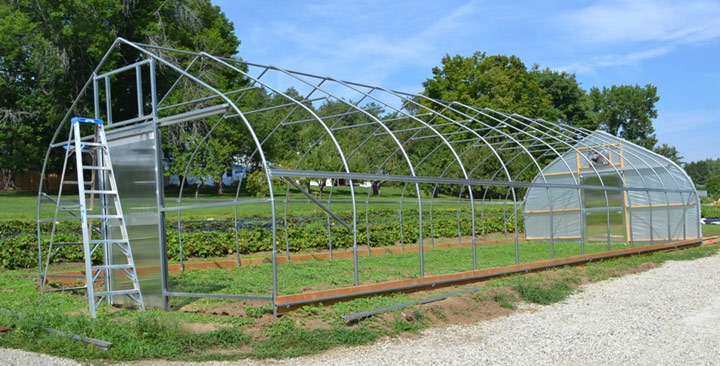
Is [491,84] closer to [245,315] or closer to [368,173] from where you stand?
[368,173]

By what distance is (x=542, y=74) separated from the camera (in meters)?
51.2

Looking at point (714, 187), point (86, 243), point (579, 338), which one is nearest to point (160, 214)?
point (86, 243)

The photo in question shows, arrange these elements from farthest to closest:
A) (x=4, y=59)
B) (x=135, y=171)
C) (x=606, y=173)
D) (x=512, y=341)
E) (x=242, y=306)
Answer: (x=4, y=59), (x=606, y=173), (x=135, y=171), (x=242, y=306), (x=512, y=341)

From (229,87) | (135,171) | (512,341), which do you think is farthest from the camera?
(229,87)

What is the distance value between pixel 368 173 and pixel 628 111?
46709 millimetres

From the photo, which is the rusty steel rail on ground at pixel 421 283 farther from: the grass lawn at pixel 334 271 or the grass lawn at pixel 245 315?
the grass lawn at pixel 334 271

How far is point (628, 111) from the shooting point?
5416cm

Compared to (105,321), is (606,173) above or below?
above

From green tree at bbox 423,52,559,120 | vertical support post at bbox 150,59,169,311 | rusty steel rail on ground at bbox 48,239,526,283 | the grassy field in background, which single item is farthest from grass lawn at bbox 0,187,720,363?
green tree at bbox 423,52,559,120

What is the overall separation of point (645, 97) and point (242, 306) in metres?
53.8

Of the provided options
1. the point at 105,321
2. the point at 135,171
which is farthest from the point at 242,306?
the point at 135,171

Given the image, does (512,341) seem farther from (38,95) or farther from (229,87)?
(229,87)

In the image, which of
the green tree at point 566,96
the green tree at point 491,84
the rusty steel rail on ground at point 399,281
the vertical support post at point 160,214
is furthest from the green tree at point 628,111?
the vertical support post at point 160,214

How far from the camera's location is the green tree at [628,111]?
175ft
